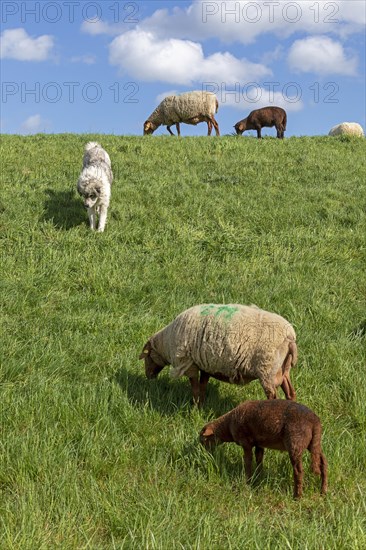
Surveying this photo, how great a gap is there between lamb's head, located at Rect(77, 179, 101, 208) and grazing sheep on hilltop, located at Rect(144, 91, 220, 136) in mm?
12699

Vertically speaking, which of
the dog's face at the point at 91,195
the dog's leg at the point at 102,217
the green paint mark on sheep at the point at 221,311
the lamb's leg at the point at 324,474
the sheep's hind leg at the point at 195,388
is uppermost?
the dog's face at the point at 91,195

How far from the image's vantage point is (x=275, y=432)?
3.09 meters

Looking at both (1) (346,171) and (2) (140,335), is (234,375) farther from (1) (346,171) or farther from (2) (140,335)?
(1) (346,171)

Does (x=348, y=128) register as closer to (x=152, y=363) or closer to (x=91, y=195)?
(x=91, y=195)

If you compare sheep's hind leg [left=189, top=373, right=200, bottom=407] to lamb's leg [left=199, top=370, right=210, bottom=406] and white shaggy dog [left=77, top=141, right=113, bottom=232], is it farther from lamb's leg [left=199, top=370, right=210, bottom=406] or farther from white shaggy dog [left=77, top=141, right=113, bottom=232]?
white shaggy dog [left=77, top=141, right=113, bottom=232]

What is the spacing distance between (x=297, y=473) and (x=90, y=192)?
23.7 ft

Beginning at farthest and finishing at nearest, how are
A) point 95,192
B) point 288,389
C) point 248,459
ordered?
point 95,192, point 288,389, point 248,459

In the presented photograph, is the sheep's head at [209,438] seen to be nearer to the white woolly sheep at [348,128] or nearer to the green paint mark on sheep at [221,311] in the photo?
the green paint mark on sheep at [221,311]

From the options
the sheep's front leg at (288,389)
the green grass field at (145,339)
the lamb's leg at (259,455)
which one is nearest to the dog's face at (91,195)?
the green grass field at (145,339)

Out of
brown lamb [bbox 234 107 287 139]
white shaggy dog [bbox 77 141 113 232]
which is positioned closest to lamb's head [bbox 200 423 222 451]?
white shaggy dog [bbox 77 141 113 232]

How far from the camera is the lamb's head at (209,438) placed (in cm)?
341

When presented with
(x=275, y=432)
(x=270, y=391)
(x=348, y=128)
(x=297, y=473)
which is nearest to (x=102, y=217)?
(x=270, y=391)

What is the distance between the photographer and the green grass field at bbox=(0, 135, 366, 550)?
2822 mm

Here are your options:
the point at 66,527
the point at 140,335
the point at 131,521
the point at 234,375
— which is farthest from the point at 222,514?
the point at 140,335
